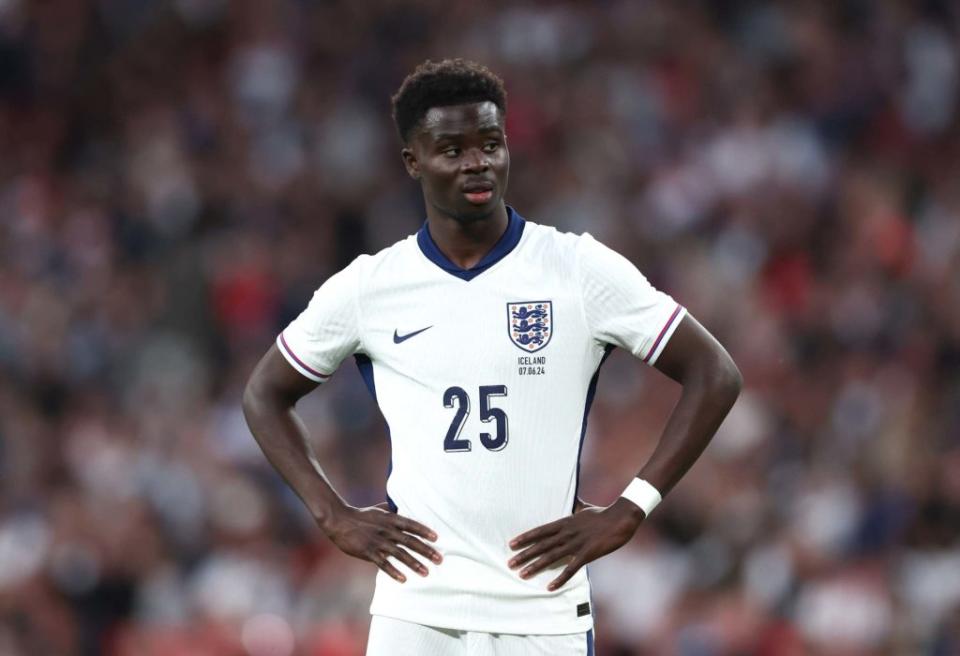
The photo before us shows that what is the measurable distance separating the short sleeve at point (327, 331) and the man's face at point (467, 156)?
378 millimetres

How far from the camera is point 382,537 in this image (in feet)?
15.2

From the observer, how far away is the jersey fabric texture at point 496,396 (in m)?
4.55

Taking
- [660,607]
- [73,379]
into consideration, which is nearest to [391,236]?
[73,379]

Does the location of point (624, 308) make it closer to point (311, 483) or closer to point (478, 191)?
point (478, 191)

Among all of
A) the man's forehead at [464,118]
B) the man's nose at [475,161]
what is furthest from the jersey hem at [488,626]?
the man's forehead at [464,118]

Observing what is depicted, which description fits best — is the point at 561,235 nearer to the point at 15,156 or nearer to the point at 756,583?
the point at 756,583

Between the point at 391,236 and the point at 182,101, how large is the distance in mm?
2633

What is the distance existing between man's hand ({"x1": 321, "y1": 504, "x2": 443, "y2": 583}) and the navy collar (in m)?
0.70

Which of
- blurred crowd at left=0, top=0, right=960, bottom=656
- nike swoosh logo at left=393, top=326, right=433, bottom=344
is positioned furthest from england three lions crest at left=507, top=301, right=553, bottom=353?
blurred crowd at left=0, top=0, right=960, bottom=656

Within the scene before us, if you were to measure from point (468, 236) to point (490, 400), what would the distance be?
485mm

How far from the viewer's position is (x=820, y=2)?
11.7 metres

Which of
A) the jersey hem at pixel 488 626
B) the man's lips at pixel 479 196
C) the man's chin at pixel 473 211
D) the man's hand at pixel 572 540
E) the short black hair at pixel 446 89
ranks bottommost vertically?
the jersey hem at pixel 488 626

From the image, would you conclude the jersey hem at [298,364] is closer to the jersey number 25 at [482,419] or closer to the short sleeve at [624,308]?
the jersey number 25 at [482,419]

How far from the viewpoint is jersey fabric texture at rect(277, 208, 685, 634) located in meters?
4.55
